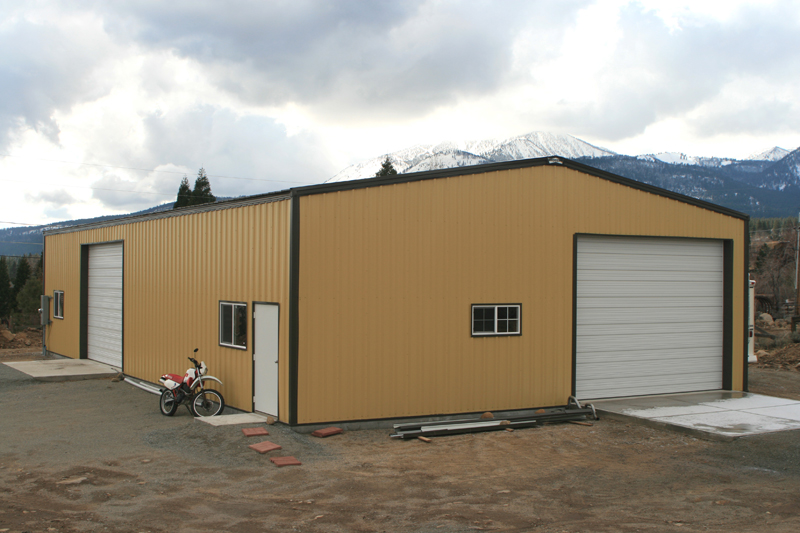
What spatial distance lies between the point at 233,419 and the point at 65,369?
29.4ft

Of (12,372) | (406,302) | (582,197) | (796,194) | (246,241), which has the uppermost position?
(796,194)

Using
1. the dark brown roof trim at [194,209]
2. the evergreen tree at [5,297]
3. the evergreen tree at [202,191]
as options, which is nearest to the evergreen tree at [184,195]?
the evergreen tree at [202,191]

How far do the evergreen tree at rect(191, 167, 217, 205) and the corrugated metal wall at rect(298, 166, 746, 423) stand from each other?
4520 centimetres

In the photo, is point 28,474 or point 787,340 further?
point 787,340

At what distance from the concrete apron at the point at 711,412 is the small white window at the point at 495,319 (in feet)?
8.18

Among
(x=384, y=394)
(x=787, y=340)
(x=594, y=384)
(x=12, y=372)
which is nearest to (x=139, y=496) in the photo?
(x=384, y=394)

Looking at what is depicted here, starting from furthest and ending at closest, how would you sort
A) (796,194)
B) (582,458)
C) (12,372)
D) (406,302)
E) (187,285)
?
(796,194)
(12,372)
(187,285)
(406,302)
(582,458)

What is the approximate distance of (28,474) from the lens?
7977 mm

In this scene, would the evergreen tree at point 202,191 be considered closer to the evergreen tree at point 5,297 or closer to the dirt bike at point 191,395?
the evergreen tree at point 5,297

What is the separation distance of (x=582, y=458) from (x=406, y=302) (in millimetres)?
4059

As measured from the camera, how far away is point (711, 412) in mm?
12156

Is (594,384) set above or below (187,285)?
below

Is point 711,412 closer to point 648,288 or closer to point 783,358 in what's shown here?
point 648,288

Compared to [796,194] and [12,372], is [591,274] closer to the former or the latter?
[12,372]
